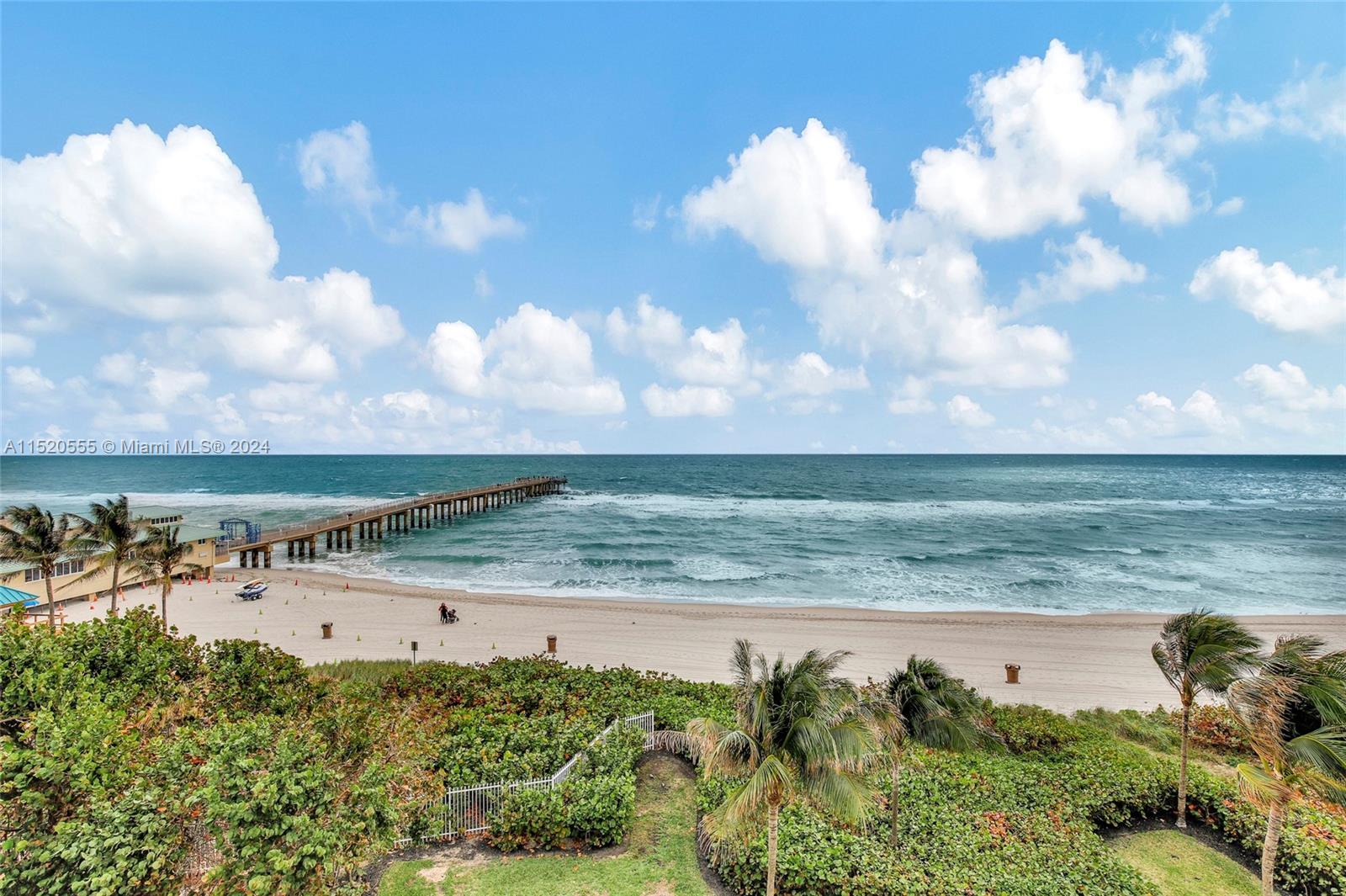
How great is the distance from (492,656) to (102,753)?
690 inches

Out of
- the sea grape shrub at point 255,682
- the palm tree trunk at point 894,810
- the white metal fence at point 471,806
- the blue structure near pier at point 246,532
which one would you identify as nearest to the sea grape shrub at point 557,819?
the white metal fence at point 471,806

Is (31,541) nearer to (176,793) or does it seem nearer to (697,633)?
(176,793)

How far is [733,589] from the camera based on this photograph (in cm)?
3984

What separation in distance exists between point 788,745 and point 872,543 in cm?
5181

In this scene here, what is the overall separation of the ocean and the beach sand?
381 cm

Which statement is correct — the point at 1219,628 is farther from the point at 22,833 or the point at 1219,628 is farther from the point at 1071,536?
the point at 1071,536

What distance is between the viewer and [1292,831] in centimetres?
1144

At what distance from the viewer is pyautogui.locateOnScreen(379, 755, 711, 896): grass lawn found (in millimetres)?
10516

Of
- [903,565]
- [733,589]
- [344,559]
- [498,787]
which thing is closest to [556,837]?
[498,787]

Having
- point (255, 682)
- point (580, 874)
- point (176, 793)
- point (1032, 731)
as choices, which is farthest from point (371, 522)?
point (1032, 731)

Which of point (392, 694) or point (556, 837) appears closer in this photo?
point (556, 837)

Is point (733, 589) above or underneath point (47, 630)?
underneath

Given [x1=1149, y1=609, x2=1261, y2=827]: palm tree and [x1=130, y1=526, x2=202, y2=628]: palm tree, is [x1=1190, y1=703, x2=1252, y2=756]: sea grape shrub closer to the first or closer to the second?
[x1=1149, y1=609, x2=1261, y2=827]: palm tree

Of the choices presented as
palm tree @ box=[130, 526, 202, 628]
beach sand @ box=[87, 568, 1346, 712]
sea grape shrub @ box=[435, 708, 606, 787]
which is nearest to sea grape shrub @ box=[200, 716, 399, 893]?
sea grape shrub @ box=[435, 708, 606, 787]
